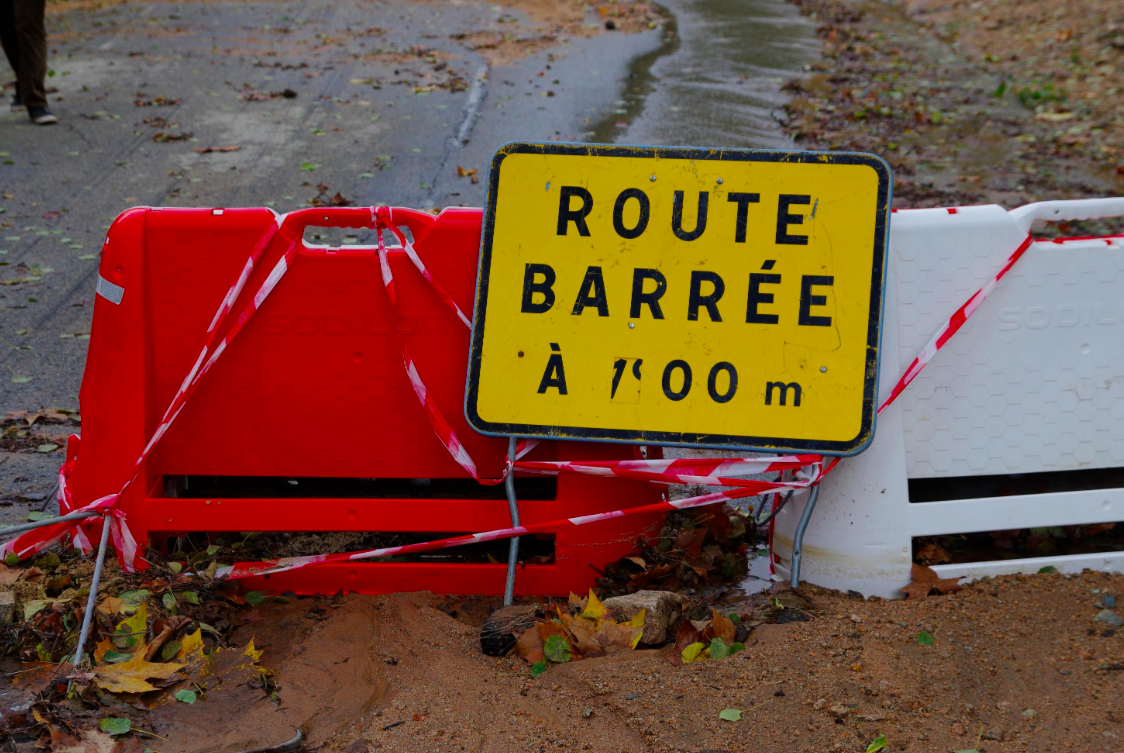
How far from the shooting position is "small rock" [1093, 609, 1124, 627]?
128 inches

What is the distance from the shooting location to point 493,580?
3.59 meters

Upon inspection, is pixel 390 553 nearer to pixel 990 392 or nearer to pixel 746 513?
pixel 746 513

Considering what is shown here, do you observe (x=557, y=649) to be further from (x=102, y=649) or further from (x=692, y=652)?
(x=102, y=649)

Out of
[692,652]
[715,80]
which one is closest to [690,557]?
[692,652]

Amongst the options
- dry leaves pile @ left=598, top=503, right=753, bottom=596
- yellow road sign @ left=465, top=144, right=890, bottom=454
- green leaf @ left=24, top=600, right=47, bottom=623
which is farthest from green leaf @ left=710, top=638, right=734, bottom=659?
green leaf @ left=24, top=600, right=47, bottom=623

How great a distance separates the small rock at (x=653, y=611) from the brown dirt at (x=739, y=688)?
0.10 metres

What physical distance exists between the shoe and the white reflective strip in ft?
25.0

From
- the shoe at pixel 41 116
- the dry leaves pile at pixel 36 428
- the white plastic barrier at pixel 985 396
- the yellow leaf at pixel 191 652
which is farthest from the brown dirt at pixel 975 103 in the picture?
the shoe at pixel 41 116

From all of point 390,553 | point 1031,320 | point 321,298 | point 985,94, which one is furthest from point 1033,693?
point 985,94

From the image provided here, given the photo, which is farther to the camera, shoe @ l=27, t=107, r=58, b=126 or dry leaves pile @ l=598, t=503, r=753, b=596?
shoe @ l=27, t=107, r=58, b=126

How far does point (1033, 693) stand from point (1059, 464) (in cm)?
89

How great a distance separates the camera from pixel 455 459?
3.45 meters

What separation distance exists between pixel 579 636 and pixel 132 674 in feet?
4.29

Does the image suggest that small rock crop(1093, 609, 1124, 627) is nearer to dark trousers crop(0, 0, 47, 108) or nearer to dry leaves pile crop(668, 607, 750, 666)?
dry leaves pile crop(668, 607, 750, 666)
